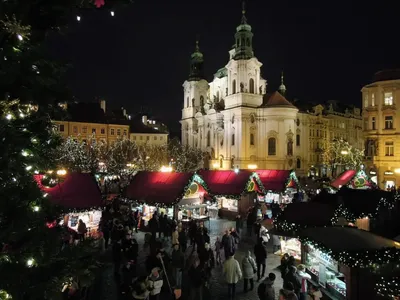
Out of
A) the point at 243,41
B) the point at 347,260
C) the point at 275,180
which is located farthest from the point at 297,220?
the point at 243,41

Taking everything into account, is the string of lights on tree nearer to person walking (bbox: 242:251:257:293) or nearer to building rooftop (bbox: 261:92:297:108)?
person walking (bbox: 242:251:257:293)

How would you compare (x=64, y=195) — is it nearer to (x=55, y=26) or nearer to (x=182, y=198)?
(x=182, y=198)

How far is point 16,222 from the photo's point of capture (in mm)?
3865

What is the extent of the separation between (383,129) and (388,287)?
36.9m

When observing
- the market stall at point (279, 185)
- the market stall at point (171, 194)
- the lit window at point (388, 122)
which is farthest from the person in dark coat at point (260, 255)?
the lit window at point (388, 122)

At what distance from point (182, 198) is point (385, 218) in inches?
379

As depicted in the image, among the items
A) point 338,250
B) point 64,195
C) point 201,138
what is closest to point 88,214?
point 64,195

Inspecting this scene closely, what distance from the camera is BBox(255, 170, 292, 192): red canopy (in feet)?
86.6

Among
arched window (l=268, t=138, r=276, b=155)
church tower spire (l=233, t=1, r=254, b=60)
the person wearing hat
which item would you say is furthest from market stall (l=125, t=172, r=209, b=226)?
church tower spire (l=233, t=1, r=254, b=60)

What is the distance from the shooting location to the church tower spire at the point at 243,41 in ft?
205

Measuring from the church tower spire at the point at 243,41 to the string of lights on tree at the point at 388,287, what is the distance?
184 feet

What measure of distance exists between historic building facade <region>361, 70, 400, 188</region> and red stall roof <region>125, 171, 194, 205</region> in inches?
1106

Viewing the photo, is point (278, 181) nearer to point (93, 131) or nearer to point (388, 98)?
point (388, 98)

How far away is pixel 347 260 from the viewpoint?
29.4 ft
